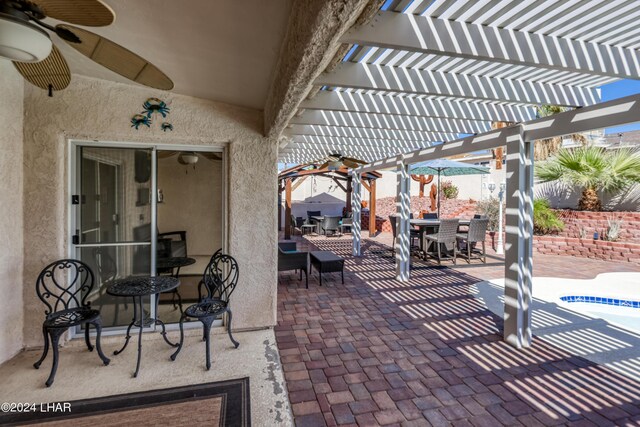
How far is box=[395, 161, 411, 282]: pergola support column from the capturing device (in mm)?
6203

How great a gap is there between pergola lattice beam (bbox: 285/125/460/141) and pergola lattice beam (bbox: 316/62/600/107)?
171cm

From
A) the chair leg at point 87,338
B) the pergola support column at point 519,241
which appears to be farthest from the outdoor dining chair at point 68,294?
the pergola support column at point 519,241

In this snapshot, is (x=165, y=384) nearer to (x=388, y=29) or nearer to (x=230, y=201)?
(x=230, y=201)

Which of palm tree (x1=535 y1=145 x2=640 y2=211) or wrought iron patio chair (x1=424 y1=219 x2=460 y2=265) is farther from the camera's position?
palm tree (x1=535 y1=145 x2=640 y2=211)

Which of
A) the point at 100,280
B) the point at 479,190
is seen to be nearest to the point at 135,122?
the point at 100,280

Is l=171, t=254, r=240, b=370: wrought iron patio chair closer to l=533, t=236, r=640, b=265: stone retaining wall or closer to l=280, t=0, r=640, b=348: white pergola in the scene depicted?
l=280, t=0, r=640, b=348: white pergola

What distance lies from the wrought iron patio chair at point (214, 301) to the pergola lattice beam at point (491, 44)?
266cm

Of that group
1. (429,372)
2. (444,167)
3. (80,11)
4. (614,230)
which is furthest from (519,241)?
(614,230)

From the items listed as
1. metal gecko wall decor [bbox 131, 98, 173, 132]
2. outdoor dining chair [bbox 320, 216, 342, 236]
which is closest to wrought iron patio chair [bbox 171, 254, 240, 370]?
metal gecko wall decor [bbox 131, 98, 173, 132]

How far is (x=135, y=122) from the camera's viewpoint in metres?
3.48

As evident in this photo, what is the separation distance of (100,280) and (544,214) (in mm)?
10856

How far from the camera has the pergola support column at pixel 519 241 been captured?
3521 mm

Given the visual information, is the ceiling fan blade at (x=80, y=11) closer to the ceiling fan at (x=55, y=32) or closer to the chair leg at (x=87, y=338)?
the ceiling fan at (x=55, y=32)

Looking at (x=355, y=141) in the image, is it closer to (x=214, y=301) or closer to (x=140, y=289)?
(x=214, y=301)
